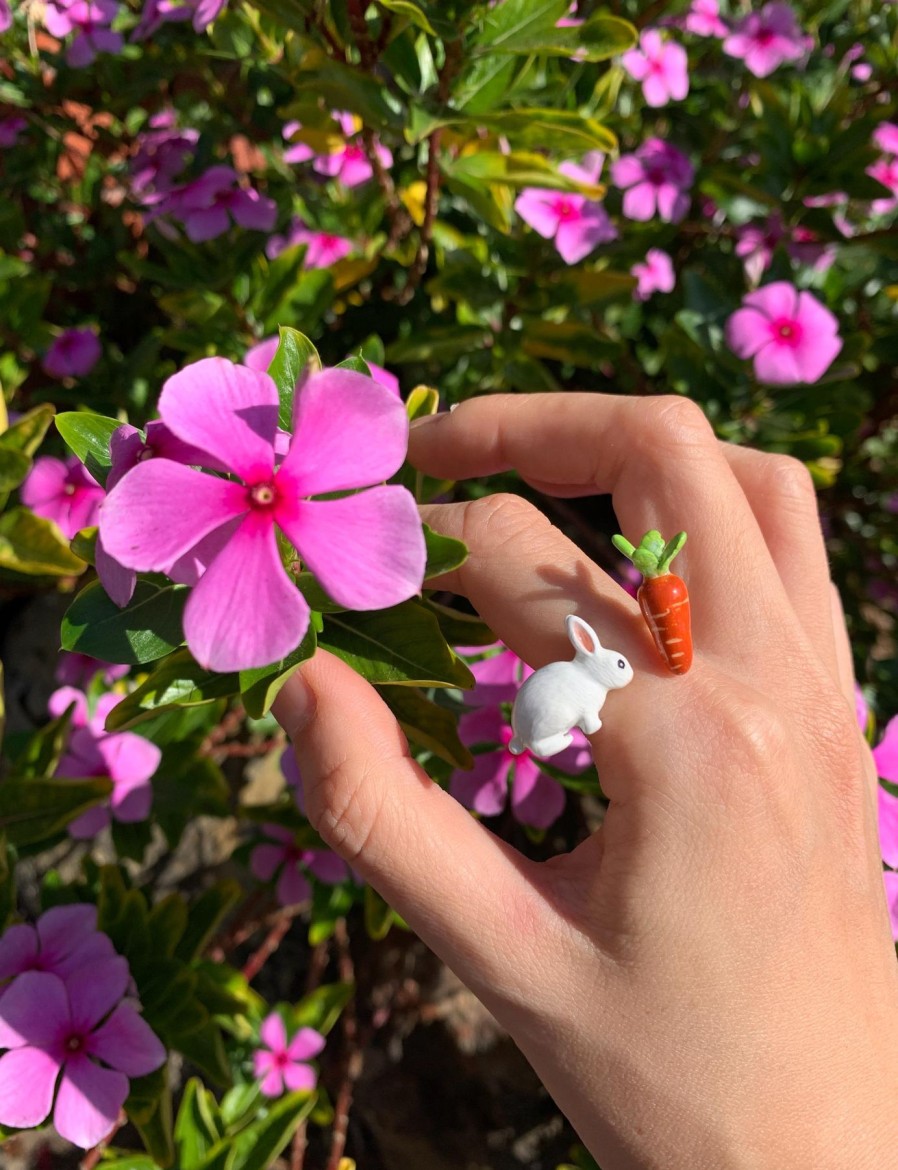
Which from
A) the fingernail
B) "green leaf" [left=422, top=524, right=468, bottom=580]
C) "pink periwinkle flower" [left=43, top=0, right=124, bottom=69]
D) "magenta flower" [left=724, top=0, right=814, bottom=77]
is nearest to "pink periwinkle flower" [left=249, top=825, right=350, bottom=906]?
the fingernail

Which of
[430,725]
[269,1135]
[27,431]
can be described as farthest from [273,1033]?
[27,431]

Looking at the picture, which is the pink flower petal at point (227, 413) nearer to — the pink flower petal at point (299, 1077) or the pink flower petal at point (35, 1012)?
the pink flower petal at point (35, 1012)

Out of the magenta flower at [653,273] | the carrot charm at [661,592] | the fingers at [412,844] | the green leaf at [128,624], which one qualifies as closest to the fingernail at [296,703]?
the fingers at [412,844]

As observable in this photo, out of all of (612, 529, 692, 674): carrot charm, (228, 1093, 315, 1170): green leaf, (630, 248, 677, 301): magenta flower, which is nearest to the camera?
(612, 529, 692, 674): carrot charm

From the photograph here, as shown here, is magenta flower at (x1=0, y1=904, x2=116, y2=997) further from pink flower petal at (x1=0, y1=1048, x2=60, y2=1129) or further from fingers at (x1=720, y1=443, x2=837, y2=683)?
fingers at (x1=720, y1=443, x2=837, y2=683)

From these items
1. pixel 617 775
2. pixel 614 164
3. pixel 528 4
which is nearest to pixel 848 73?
pixel 614 164

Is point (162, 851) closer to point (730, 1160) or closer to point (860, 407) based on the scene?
point (730, 1160)

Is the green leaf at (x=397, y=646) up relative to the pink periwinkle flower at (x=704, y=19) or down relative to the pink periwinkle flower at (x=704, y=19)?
down
